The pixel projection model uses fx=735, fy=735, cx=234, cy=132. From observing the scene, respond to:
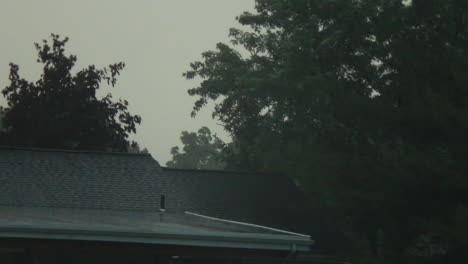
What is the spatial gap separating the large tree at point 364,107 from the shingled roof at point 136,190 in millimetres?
1504

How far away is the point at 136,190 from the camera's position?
27578 mm

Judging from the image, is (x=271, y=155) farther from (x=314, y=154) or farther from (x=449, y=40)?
(x=449, y=40)

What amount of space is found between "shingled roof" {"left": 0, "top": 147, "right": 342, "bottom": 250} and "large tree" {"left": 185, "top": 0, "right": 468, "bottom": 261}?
4.94ft

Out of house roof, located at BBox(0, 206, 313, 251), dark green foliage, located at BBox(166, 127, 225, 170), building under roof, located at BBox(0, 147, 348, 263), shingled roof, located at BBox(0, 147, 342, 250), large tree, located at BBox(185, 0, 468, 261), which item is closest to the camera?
house roof, located at BBox(0, 206, 313, 251)

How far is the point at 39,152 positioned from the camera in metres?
28.5

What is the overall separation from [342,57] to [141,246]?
2169 centimetres

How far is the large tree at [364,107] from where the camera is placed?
20.7 meters

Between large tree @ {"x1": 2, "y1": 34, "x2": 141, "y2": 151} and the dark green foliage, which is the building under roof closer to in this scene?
large tree @ {"x1": 2, "y1": 34, "x2": 141, "y2": 151}

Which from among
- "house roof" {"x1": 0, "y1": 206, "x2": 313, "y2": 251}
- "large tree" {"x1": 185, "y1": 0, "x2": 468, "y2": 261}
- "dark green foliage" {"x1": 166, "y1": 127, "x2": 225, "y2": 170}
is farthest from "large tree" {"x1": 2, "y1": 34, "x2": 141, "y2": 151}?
"dark green foliage" {"x1": 166, "y1": 127, "x2": 225, "y2": 170}

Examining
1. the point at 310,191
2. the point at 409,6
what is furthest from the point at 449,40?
the point at 310,191

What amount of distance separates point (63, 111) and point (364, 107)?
80.6 feet

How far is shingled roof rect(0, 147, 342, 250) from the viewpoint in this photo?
1051 inches

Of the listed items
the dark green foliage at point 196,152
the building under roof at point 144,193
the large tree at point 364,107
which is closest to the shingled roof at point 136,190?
the building under roof at point 144,193

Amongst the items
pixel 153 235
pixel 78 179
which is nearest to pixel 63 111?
pixel 78 179
